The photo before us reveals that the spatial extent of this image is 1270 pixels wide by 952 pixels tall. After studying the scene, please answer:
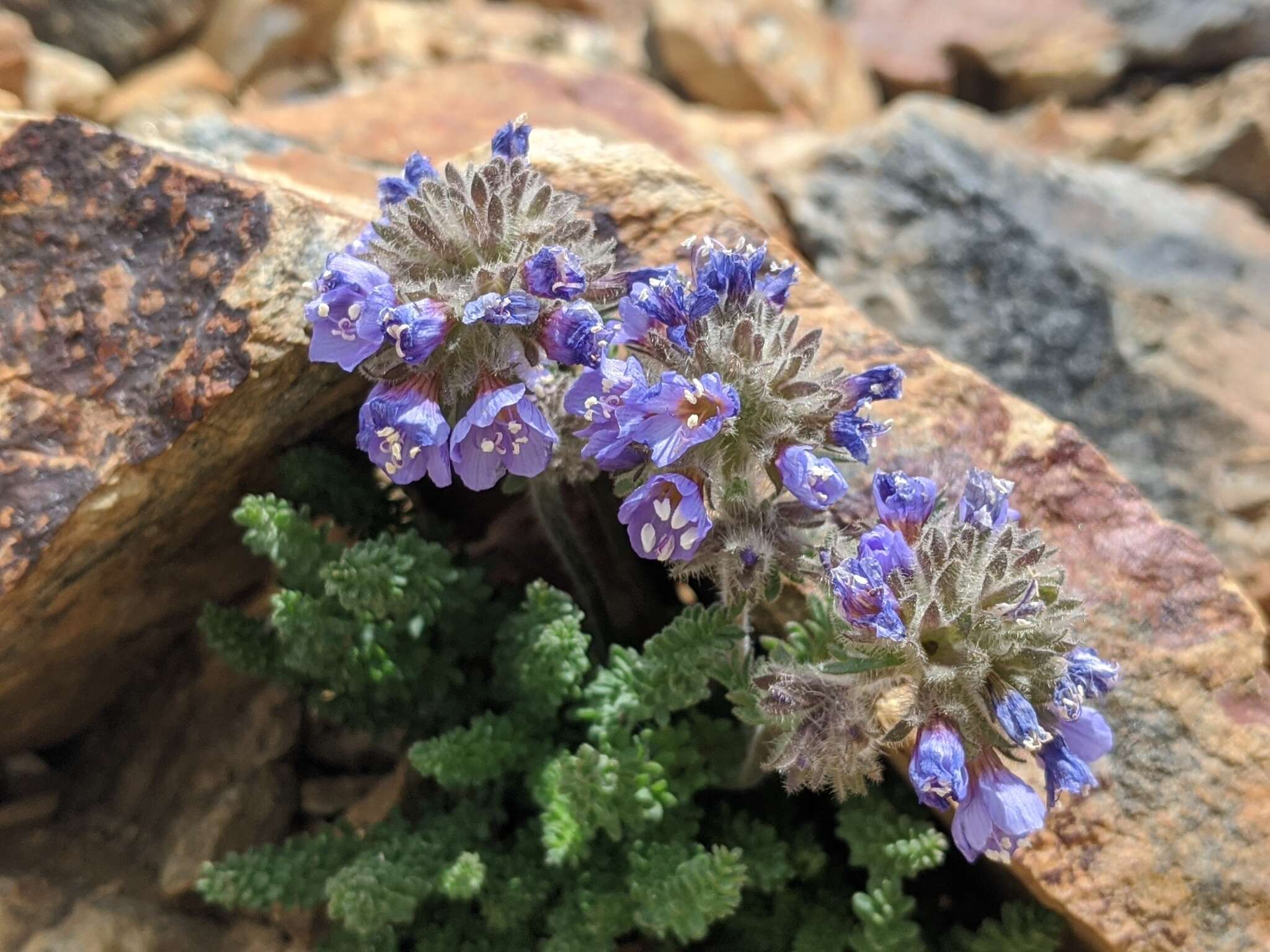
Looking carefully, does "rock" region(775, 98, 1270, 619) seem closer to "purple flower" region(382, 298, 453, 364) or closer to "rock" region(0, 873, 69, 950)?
"purple flower" region(382, 298, 453, 364)

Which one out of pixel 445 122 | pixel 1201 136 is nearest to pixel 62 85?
pixel 445 122

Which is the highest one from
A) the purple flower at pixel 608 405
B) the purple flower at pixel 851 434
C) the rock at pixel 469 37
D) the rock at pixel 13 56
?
the rock at pixel 469 37

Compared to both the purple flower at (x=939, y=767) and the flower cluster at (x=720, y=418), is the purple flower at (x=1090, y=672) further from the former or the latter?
the flower cluster at (x=720, y=418)

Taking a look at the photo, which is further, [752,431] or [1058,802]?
[1058,802]

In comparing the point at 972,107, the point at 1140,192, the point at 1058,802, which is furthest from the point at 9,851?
the point at 972,107

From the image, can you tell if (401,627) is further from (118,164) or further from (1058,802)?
(1058,802)

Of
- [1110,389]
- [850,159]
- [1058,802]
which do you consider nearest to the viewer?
[1058,802]

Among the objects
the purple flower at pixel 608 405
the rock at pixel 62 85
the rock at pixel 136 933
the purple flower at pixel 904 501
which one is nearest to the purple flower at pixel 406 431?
the purple flower at pixel 608 405
